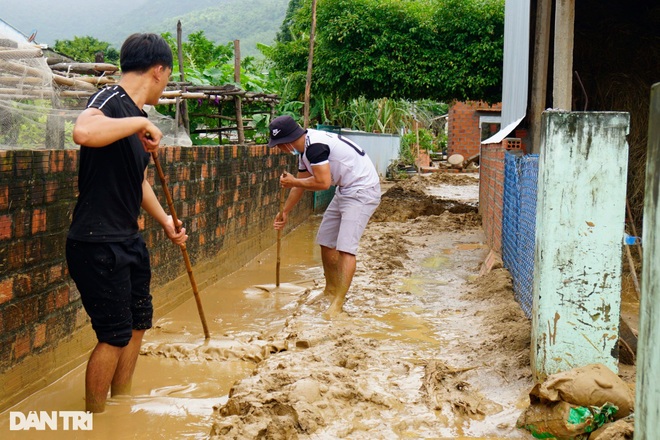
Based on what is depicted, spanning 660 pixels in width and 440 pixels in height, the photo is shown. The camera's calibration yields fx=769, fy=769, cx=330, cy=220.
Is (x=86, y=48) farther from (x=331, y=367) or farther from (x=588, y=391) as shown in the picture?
(x=588, y=391)

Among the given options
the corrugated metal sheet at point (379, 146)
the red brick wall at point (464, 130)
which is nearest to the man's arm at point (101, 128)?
the corrugated metal sheet at point (379, 146)

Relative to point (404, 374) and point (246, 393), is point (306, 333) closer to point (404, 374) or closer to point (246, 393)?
point (404, 374)

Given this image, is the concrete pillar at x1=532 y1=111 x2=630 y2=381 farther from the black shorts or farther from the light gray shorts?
the light gray shorts

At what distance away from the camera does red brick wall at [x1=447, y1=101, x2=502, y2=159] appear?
98.1 feet

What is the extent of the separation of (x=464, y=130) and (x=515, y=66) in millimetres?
20314

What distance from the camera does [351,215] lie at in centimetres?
654

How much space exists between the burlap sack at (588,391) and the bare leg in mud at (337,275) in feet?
8.66

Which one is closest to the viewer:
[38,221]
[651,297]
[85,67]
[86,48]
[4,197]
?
[651,297]

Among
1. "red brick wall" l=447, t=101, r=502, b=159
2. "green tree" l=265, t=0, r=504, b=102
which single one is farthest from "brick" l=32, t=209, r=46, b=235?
"red brick wall" l=447, t=101, r=502, b=159

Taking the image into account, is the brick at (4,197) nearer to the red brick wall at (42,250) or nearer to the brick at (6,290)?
the red brick wall at (42,250)

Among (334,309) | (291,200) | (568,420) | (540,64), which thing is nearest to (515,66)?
(540,64)

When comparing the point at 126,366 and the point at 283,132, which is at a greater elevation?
the point at 283,132

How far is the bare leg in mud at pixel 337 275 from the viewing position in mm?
6363

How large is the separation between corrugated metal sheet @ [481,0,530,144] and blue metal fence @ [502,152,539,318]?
1.88 metres
